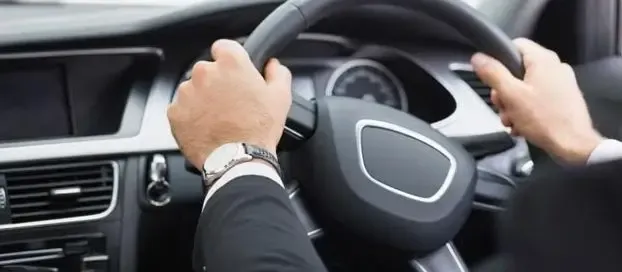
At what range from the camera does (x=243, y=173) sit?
1.28 meters

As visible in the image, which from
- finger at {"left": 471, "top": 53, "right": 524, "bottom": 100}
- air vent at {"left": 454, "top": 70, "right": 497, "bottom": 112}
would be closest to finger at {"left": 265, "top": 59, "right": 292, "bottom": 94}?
finger at {"left": 471, "top": 53, "right": 524, "bottom": 100}

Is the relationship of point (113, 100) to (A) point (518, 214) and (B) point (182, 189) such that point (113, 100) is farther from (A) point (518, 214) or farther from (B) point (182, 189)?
(A) point (518, 214)

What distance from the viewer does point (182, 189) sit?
174 centimetres

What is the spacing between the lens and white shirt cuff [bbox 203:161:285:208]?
1285mm

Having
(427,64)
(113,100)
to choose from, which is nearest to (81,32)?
(113,100)

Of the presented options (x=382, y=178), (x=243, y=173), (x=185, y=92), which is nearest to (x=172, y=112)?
(x=185, y=92)

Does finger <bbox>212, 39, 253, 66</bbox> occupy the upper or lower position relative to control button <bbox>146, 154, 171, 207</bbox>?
upper

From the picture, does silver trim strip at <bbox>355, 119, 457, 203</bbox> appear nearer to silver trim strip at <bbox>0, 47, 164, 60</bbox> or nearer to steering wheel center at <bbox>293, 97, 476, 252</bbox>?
steering wheel center at <bbox>293, 97, 476, 252</bbox>

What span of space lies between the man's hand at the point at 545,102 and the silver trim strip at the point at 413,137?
97mm

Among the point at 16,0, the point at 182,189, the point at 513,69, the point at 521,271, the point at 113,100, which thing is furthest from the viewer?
the point at 16,0

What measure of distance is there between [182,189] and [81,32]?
276mm

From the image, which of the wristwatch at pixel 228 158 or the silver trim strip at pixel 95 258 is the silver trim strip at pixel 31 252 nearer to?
the silver trim strip at pixel 95 258

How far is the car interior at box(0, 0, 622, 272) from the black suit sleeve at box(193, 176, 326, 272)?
7.6 inches

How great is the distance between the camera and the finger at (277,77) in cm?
138
